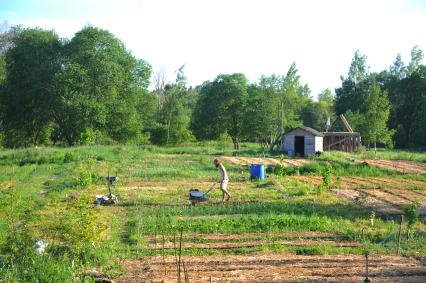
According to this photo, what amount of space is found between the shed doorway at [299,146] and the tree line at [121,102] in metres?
6.19

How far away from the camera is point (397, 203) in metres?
16.0

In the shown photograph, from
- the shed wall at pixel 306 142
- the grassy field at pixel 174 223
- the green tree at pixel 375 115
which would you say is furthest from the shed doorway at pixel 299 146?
the grassy field at pixel 174 223

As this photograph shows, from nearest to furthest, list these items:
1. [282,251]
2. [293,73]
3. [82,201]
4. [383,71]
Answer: [82,201], [282,251], [293,73], [383,71]

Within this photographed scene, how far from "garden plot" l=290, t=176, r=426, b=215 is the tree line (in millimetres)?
17853

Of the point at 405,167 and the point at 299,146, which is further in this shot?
the point at 299,146

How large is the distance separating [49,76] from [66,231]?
1390 inches

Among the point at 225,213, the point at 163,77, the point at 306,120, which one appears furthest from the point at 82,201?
the point at 163,77

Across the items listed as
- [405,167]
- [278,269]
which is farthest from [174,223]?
[405,167]

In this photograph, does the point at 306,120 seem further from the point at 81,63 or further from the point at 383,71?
the point at 81,63

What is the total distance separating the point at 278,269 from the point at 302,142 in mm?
30379

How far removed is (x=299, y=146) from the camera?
125 ft

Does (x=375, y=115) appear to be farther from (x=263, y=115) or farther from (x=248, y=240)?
(x=248, y=240)

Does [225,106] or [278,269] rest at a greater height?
[225,106]

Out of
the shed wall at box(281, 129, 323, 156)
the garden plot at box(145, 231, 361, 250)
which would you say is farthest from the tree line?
the garden plot at box(145, 231, 361, 250)
